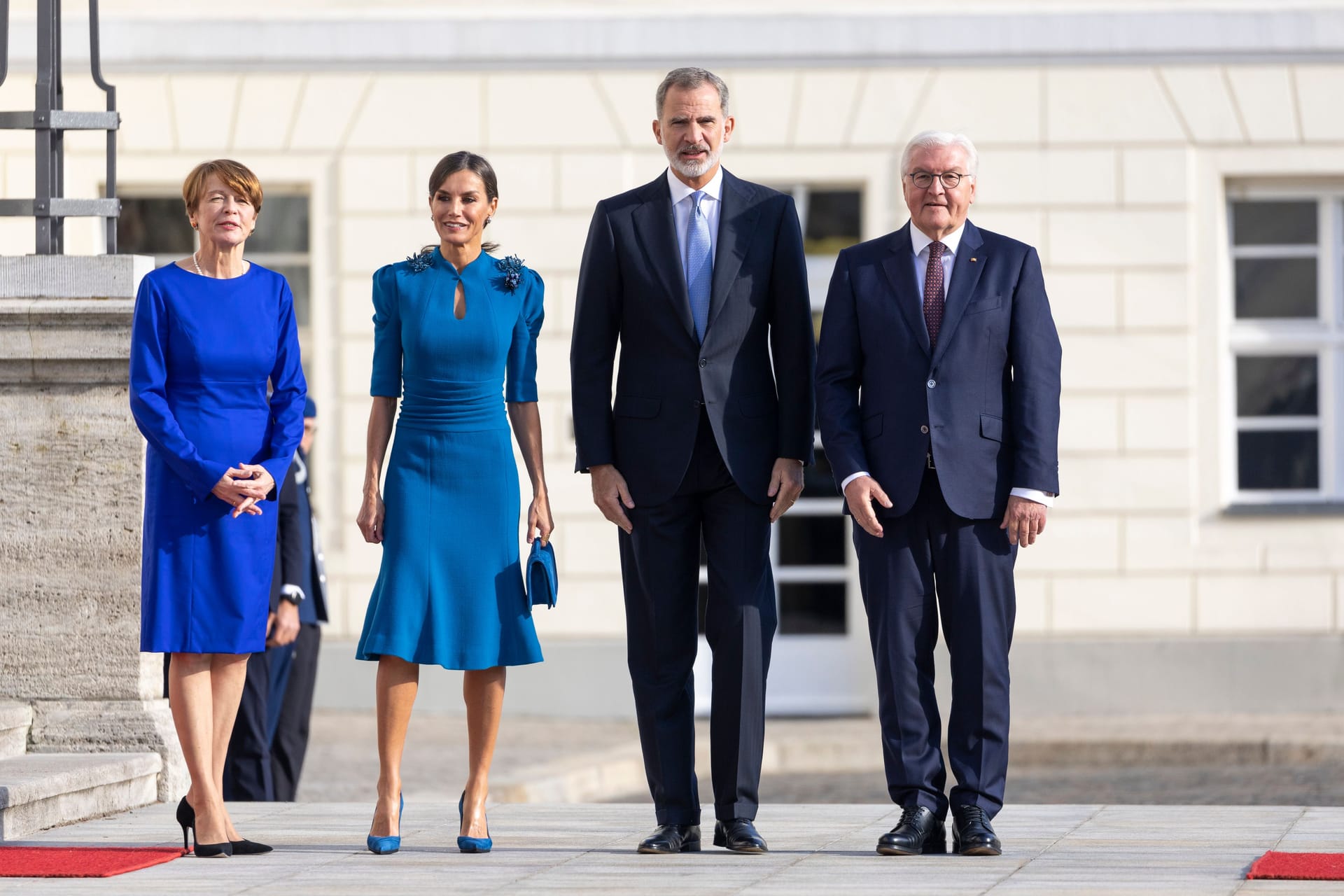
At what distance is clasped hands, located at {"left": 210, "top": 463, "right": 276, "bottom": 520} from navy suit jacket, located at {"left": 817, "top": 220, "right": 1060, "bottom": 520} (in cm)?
149

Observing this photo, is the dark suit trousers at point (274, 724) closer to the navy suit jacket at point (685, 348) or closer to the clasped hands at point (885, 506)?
the navy suit jacket at point (685, 348)

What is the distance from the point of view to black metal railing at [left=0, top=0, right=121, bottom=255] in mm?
6848

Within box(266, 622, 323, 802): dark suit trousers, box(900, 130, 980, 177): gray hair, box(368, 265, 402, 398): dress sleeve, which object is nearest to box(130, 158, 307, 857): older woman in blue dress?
box(368, 265, 402, 398): dress sleeve

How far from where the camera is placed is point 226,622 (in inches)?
213

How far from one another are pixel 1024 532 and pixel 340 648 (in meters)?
7.37

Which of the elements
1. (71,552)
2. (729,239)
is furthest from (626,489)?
(71,552)

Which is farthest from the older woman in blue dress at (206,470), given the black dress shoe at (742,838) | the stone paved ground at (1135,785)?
the stone paved ground at (1135,785)

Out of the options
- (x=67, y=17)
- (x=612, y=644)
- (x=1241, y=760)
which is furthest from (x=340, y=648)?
(x=1241, y=760)

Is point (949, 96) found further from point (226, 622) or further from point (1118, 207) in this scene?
point (226, 622)

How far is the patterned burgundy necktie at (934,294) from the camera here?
17.9 feet

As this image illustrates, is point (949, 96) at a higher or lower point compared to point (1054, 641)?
higher

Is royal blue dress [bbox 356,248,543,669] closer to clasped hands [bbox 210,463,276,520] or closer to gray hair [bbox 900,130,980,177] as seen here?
clasped hands [bbox 210,463,276,520]

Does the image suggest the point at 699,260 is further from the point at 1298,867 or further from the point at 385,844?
the point at 1298,867

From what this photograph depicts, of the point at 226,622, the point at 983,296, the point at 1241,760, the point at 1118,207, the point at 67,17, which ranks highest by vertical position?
the point at 67,17
